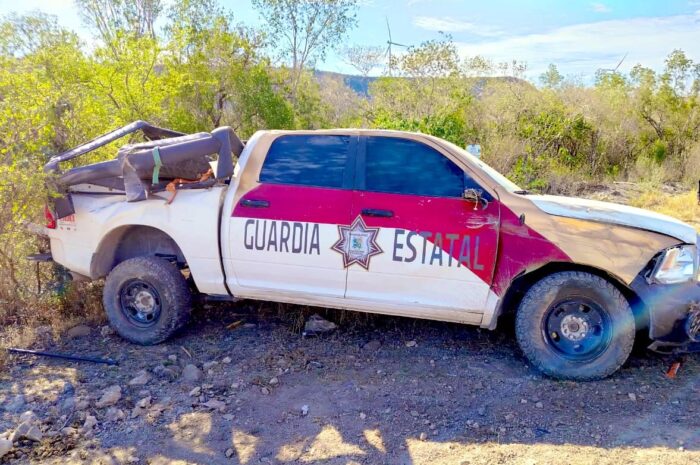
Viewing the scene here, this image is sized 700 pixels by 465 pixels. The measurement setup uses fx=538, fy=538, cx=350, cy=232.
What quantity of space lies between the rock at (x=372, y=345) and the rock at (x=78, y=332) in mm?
2597

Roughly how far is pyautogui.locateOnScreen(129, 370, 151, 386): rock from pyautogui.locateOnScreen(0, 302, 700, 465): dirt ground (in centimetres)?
3

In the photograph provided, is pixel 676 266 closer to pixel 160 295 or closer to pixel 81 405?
pixel 160 295

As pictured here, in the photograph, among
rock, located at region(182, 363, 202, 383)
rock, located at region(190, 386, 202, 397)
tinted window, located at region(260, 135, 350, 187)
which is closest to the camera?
rock, located at region(190, 386, 202, 397)

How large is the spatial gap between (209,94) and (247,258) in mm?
10379

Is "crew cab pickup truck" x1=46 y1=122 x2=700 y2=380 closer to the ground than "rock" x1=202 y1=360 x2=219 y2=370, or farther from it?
farther from it

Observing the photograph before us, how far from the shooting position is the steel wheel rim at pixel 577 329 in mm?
3984

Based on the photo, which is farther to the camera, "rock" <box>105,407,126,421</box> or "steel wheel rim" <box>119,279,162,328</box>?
"steel wheel rim" <box>119,279,162,328</box>

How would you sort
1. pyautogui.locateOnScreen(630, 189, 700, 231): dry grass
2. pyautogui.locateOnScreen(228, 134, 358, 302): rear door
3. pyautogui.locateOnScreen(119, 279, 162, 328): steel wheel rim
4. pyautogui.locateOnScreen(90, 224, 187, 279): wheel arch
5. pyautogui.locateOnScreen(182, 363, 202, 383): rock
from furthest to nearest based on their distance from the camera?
1. pyautogui.locateOnScreen(630, 189, 700, 231): dry grass
2. pyautogui.locateOnScreen(90, 224, 187, 279): wheel arch
3. pyautogui.locateOnScreen(119, 279, 162, 328): steel wheel rim
4. pyautogui.locateOnScreen(228, 134, 358, 302): rear door
5. pyautogui.locateOnScreen(182, 363, 202, 383): rock

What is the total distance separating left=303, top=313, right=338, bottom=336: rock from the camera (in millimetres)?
4887

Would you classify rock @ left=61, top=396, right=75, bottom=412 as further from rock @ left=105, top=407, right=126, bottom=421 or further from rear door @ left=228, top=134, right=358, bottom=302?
rear door @ left=228, top=134, right=358, bottom=302

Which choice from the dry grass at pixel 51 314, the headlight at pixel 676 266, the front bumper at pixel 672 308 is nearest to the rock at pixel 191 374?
the dry grass at pixel 51 314

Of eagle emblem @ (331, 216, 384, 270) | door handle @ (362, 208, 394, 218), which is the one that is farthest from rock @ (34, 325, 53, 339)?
door handle @ (362, 208, 394, 218)

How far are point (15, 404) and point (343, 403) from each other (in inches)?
90.7

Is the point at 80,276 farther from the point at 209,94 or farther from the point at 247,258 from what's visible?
the point at 209,94
